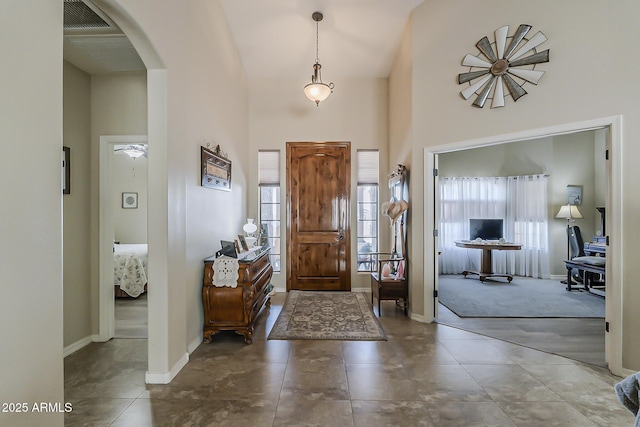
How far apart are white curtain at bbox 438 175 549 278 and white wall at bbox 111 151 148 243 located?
6.77 m

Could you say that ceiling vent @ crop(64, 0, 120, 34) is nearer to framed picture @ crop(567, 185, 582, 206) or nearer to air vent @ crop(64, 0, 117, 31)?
Answer: air vent @ crop(64, 0, 117, 31)

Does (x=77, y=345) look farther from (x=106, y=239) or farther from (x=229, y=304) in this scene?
(x=229, y=304)

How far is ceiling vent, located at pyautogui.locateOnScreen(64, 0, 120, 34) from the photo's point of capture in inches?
90.5

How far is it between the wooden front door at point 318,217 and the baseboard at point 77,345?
2.92m

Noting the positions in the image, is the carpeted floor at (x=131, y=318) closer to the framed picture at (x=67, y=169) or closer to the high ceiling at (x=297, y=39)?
the framed picture at (x=67, y=169)

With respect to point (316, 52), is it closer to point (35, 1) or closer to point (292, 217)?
point (292, 217)

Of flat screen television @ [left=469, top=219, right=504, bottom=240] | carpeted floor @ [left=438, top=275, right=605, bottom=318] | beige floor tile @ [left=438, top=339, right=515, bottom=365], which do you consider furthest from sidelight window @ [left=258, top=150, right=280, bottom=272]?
flat screen television @ [left=469, top=219, right=504, bottom=240]

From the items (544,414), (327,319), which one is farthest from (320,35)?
(544,414)

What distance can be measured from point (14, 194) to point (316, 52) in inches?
179

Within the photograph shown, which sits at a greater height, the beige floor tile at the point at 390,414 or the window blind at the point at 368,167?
the window blind at the point at 368,167

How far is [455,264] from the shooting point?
7.03 meters

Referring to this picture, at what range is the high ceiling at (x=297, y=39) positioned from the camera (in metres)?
2.92

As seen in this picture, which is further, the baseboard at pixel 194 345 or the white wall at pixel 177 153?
the baseboard at pixel 194 345

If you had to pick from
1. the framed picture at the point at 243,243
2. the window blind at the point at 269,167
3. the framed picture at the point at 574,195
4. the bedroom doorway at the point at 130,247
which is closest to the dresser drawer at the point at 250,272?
the framed picture at the point at 243,243
